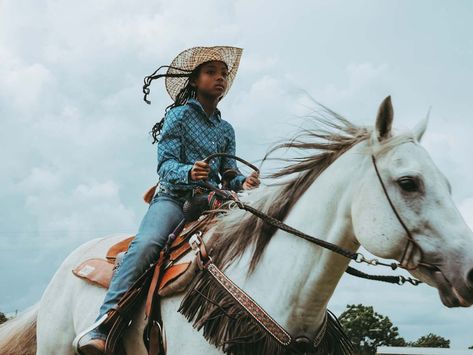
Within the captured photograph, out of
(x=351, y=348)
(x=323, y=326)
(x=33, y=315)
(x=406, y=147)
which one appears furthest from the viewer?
(x=33, y=315)

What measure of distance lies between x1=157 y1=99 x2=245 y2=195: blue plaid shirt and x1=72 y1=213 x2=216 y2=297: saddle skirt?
402 mm

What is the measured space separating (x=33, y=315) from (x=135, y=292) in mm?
2650

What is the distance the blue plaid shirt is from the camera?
529 cm

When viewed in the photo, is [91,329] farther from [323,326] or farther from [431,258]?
[431,258]

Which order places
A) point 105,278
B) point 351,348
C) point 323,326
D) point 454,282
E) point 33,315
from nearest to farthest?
point 454,282, point 323,326, point 351,348, point 105,278, point 33,315

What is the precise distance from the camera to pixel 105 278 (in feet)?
18.6

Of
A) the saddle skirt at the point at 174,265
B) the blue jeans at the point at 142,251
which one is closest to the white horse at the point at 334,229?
the saddle skirt at the point at 174,265

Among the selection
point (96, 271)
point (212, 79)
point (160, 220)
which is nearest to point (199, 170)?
point (160, 220)

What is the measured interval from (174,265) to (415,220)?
2.04 meters

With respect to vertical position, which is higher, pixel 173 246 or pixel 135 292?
pixel 173 246

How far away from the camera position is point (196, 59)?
20.3ft

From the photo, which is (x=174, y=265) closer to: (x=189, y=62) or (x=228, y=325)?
(x=228, y=325)

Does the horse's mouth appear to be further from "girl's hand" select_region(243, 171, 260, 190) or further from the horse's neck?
"girl's hand" select_region(243, 171, 260, 190)

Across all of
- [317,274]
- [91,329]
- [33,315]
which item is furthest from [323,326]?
[33,315]
